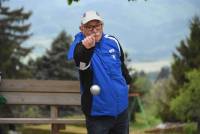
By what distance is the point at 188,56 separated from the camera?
3189cm

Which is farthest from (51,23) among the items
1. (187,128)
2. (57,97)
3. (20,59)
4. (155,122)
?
(57,97)

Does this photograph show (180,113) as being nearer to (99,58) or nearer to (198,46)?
(198,46)

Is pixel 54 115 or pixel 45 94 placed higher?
pixel 45 94

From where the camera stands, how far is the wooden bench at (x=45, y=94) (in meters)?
6.54

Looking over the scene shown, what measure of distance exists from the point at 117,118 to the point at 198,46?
1056 inches

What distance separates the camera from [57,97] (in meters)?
6.62

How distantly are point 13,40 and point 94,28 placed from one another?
34.7 meters

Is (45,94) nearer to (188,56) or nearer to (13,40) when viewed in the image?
(188,56)

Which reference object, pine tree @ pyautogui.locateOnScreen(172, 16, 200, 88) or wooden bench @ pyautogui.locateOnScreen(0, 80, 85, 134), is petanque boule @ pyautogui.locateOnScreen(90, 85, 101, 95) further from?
pine tree @ pyautogui.locateOnScreen(172, 16, 200, 88)

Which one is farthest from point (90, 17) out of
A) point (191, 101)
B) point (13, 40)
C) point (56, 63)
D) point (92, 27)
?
point (13, 40)

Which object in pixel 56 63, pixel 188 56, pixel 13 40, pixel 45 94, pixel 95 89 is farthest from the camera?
pixel 13 40

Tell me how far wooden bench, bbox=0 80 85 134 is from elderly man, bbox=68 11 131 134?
1.68m

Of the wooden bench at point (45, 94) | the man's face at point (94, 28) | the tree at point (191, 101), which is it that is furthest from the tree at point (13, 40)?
the man's face at point (94, 28)

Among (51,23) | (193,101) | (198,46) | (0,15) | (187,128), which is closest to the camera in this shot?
(193,101)
